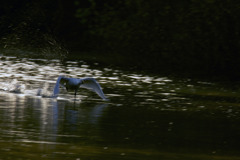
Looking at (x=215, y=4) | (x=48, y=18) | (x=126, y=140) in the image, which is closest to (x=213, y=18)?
(x=215, y=4)

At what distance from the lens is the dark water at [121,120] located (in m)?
11.5

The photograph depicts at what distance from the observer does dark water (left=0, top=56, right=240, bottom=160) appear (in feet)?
37.8

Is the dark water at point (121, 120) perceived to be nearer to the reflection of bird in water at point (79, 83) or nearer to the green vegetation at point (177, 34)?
the reflection of bird in water at point (79, 83)

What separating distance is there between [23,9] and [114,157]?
3860 centimetres

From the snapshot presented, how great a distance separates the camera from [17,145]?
1152 centimetres

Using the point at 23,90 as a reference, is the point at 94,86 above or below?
above

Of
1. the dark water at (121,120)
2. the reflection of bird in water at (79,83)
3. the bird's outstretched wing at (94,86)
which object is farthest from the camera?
the bird's outstretched wing at (94,86)

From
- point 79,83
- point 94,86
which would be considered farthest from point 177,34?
point 79,83

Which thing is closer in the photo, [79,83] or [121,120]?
[121,120]

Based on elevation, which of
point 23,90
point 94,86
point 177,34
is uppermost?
point 177,34

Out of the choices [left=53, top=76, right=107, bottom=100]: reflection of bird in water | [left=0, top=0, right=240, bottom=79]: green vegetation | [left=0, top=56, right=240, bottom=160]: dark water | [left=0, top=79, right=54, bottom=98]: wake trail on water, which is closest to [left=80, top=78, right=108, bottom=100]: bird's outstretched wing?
[left=53, top=76, right=107, bottom=100]: reflection of bird in water

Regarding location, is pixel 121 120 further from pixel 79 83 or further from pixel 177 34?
pixel 177 34

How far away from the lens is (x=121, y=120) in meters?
14.9

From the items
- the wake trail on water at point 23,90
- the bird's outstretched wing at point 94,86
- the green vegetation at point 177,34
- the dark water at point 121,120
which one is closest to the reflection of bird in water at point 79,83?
the bird's outstretched wing at point 94,86
